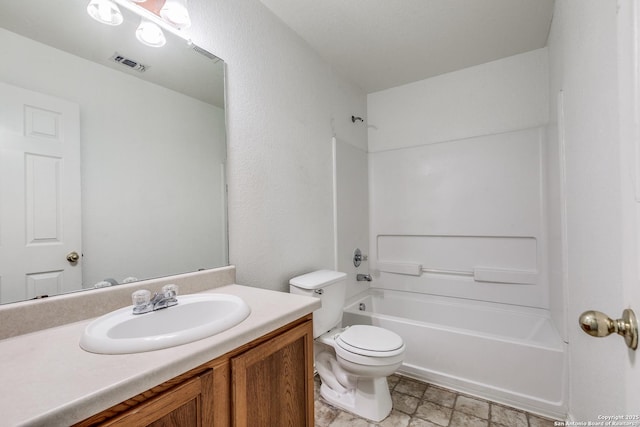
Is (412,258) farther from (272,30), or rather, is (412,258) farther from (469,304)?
(272,30)

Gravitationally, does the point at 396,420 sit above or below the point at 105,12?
below

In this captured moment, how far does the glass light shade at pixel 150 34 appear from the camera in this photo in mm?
1177

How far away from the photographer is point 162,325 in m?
0.97

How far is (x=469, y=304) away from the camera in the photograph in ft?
7.66

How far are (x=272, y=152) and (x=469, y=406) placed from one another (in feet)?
6.36

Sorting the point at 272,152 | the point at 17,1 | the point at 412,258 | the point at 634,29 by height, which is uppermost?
the point at 17,1

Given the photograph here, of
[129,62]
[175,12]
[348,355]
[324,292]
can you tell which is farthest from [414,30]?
[348,355]

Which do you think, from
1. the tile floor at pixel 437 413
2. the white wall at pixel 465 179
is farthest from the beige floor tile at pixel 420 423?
the white wall at pixel 465 179

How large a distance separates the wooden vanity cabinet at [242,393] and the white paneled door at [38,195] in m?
0.60

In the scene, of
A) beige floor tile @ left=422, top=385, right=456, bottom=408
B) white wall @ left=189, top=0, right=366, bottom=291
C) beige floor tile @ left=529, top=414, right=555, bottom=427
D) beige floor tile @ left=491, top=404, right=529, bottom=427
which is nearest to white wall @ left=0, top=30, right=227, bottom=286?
white wall @ left=189, top=0, right=366, bottom=291

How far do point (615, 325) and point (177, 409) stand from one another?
0.92 m

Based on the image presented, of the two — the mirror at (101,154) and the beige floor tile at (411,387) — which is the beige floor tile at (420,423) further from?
the mirror at (101,154)

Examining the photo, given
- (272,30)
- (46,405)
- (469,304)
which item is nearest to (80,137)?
(46,405)

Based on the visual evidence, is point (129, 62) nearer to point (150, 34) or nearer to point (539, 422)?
point (150, 34)
